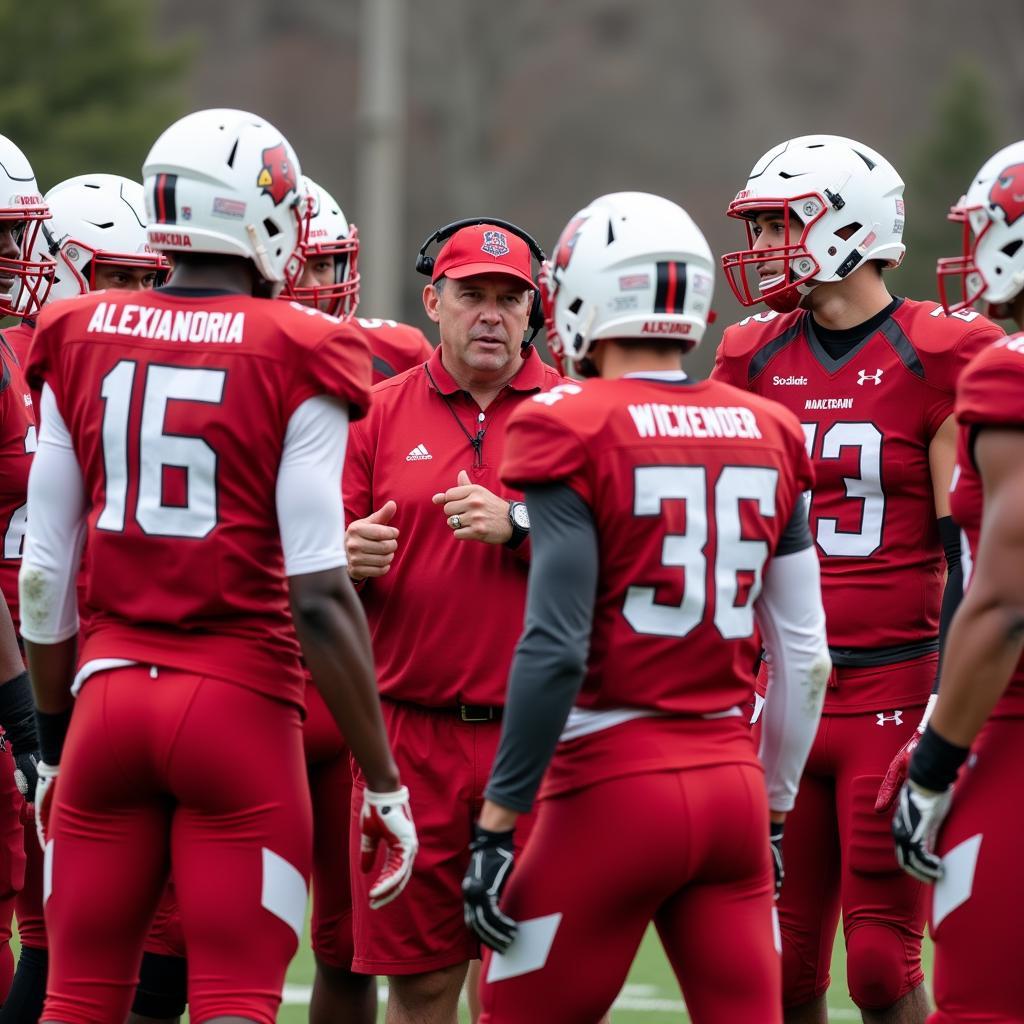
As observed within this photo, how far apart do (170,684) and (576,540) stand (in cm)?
81

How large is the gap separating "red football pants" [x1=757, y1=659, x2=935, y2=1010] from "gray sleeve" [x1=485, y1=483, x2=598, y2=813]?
152 centimetres

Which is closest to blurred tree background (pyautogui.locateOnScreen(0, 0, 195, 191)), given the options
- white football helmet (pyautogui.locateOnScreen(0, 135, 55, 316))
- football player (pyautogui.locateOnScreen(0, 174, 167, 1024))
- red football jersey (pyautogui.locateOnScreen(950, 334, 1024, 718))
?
football player (pyautogui.locateOnScreen(0, 174, 167, 1024))

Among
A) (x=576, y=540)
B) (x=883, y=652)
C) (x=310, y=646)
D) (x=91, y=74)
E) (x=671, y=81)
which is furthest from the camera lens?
(x=671, y=81)

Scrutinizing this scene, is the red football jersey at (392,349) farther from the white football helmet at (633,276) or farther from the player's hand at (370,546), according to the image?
the white football helmet at (633,276)

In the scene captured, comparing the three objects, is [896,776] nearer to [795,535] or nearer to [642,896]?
[795,535]

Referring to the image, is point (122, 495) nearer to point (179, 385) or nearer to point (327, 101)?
point (179, 385)

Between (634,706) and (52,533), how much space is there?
46.5 inches

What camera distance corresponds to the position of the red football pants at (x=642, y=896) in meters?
3.25

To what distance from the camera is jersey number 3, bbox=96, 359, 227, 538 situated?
3.43 meters

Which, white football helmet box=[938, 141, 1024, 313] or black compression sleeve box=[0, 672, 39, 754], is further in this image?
black compression sleeve box=[0, 672, 39, 754]

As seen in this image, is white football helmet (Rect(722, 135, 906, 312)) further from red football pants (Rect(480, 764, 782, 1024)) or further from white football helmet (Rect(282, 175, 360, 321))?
red football pants (Rect(480, 764, 782, 1024))

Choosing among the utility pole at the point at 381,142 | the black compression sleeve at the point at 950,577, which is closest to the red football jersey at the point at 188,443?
the black compression sleeve at the point at 950,577

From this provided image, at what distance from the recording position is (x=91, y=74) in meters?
20.3

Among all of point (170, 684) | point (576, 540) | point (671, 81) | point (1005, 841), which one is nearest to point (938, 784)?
point (1005, 841)
